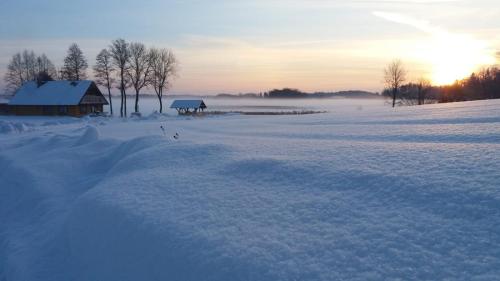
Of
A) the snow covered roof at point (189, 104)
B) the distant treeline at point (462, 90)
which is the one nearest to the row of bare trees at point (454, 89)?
the distant treeline at point (462, 90)

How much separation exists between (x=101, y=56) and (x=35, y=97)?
11.6 m

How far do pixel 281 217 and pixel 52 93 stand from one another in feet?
164

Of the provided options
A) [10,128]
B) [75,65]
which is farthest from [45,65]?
[10,128]

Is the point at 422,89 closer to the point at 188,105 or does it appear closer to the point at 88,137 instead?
the point at 188,105

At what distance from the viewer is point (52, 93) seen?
151 feet

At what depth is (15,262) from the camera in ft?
15.5

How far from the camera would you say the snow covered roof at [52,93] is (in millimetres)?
44844

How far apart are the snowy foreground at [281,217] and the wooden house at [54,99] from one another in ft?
139

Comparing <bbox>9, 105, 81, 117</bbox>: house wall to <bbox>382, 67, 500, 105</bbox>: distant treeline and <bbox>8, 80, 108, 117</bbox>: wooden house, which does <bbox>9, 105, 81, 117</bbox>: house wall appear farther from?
<bbox>382, 67, 500, 105</bbox>: distant treeline

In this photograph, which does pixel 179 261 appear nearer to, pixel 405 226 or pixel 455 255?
pixel 405 226

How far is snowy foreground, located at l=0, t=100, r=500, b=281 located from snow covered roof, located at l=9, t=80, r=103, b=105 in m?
42.4

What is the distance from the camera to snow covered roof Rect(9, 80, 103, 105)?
44.8 m

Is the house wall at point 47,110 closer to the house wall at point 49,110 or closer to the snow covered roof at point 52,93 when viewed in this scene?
the house wall at point 49,110

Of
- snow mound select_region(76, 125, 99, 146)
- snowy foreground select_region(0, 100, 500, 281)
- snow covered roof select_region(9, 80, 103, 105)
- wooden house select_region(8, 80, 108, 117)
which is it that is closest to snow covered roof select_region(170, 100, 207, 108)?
wooden house select_region(8, 80, 108, 117)
